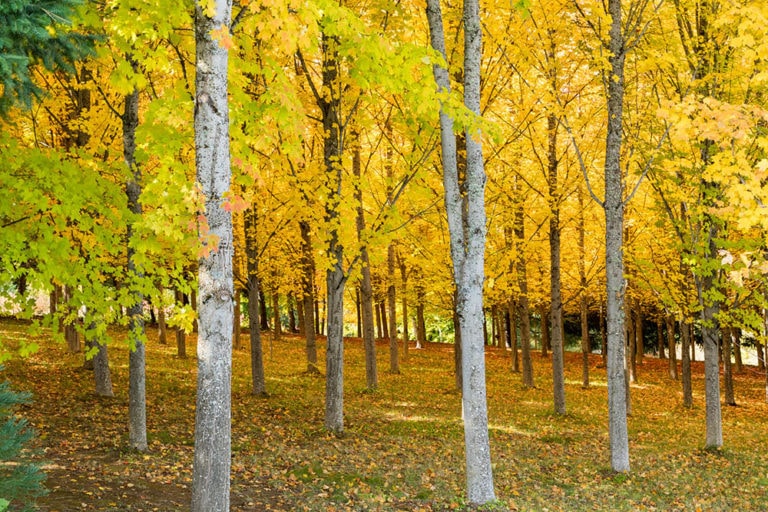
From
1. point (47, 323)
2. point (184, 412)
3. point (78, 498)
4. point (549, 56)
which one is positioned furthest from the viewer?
point (549, 56)

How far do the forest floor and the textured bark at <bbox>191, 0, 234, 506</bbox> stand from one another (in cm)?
191

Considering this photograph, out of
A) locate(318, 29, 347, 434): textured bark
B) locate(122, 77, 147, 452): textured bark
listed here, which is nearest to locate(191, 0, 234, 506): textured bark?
locate(122, 77, 147, 452): textured bark

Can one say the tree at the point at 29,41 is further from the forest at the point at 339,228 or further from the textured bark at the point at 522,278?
the textured bark at the point at 522,278

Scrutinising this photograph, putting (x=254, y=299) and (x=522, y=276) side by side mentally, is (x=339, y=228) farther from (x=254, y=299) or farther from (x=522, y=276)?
(x=522, y=276)

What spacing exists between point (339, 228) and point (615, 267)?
5.02 m

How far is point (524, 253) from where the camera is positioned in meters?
17.9

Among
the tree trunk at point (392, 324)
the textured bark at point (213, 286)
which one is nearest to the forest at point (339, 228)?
the textured bark at point (213, 286)

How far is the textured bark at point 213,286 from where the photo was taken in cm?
560

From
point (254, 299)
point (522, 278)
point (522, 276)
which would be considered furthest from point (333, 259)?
point (522, 278)

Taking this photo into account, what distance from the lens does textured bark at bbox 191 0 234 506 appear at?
5598mm

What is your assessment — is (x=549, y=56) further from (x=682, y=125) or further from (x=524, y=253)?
(x=682, y=125)

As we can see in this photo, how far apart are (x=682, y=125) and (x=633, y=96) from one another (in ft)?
25.9

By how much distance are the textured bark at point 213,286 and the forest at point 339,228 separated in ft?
0.07

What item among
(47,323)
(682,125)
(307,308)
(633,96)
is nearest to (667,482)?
(682,125)
